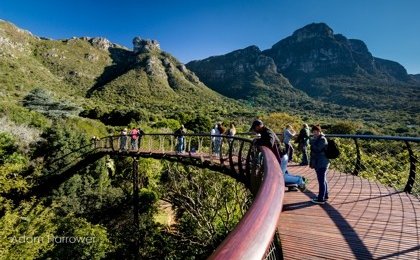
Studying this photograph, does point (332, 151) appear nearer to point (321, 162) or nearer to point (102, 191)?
point (321, 162)

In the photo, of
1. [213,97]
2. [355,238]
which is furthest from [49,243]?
[213,97]

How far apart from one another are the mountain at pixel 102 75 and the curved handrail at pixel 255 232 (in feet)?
203

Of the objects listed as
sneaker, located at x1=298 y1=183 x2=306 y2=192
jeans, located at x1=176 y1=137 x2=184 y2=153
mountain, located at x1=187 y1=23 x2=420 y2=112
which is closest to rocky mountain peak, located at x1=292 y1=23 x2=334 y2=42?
mountain, located at x1=187 y1=23 x2=420 y2=112

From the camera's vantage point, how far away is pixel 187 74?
109 meters

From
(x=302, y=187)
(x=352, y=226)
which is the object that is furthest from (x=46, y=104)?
(x=352, y=226)

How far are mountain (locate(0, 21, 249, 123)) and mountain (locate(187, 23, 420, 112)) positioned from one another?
26290mm

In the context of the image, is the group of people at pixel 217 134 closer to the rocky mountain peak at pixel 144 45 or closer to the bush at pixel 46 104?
the bush at pixel 46 104

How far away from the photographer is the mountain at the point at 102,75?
230ft

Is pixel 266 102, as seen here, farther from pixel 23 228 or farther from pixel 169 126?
pixel 23 228

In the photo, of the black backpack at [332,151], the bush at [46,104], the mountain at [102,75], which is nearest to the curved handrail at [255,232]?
the black backpack at [332,151]

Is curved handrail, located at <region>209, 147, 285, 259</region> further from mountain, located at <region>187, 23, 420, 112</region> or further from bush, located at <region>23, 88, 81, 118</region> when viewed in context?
mountain, located at <region>187, 23, 420, 112</region>

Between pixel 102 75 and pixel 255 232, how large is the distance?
98.3 meters

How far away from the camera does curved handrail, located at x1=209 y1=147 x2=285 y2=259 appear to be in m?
0.84

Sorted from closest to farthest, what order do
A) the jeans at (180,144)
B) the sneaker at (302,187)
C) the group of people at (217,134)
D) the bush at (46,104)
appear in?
the sneaker at (302,187) < the group of people at (217,134) < the jeans at (180,144) < the bush at (46,104)
